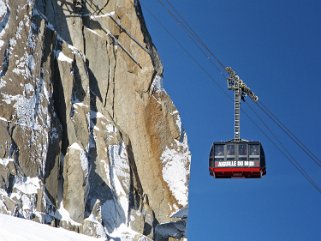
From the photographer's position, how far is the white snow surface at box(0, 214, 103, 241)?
3841cm

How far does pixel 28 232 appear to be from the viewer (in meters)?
40.5

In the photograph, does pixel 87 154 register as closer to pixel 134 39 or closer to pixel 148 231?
pixel 148 231

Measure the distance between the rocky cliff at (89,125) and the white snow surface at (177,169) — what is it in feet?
0.23

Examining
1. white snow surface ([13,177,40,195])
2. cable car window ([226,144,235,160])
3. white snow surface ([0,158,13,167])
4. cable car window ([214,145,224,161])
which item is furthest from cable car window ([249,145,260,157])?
white snow surface ([0,158,13,167])

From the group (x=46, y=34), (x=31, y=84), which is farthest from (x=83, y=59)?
(x=31, y=84)

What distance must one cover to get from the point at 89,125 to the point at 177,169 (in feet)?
31.4

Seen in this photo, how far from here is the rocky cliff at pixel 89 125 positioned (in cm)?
5516

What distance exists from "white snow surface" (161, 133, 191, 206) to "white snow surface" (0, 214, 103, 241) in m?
23.6

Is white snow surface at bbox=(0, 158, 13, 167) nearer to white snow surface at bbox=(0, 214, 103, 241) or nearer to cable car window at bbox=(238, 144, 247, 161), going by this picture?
white snow surface at bbox=(0, 214, 103, 241)

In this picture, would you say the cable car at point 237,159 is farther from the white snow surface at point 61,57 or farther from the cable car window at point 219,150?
the white snow surface at point 61,57

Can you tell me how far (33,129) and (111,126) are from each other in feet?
32.4

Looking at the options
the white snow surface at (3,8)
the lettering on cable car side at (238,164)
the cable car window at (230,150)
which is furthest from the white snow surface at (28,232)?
the white snow surface at (3,8)

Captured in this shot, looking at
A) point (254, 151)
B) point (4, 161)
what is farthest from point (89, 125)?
point (254, 151)

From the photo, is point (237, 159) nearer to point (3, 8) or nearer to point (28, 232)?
point (3, 8)
